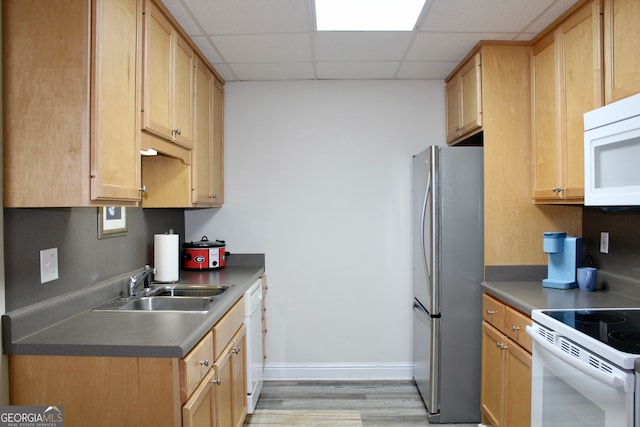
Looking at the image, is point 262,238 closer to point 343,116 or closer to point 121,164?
point 343,116

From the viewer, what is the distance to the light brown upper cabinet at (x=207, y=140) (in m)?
2.50

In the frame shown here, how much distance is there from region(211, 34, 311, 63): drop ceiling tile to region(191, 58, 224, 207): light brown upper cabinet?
213 mm

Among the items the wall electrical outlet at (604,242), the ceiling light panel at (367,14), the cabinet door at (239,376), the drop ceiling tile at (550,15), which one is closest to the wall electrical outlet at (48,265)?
the cabinet door at (239,376)

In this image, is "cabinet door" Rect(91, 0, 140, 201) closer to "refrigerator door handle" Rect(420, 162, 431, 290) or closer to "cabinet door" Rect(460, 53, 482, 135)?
"refrigerator door handle" Rect(420, 162, 431, 290)

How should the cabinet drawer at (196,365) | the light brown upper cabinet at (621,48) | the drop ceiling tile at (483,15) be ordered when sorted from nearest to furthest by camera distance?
1. the cabinet drawer at (196,365)
2. the light brown upper cabinet at (621,48)
3. the drop ceiling tile at (483,15)

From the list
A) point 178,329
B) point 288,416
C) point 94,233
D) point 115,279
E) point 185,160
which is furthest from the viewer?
point 288,416

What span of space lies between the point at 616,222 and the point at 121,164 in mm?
2519

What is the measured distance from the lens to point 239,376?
2252mm

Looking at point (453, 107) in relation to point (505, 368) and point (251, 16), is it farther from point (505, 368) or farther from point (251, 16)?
point (505, 368)

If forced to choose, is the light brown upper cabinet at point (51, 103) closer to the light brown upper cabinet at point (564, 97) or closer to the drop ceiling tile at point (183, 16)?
the drop ceiling tile at point (183, 16)

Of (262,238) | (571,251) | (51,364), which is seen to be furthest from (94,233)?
(571,251)

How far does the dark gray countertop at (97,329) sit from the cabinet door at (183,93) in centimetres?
89

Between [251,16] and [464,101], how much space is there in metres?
1.50

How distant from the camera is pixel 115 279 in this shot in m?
2.10
